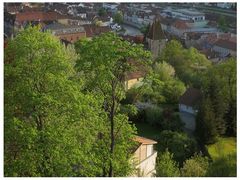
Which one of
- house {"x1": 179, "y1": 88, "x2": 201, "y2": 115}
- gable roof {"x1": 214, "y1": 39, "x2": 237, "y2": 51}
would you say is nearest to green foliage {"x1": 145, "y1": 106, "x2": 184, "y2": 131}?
house {"x1": 179, "y1": 88, "x2": 201, "y2": 115}

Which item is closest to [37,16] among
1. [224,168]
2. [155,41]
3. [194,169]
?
[155,41]

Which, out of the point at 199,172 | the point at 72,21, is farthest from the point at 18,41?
the point at 72,21

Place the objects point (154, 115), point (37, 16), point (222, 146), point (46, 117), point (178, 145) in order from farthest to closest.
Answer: point (37, 16) → point (154, 115) → point (222, 146) → point (178, 145) → point (46, 117)

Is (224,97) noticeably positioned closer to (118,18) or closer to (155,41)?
(155,41)

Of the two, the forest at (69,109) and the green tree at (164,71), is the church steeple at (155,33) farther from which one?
the forest at (69,109)

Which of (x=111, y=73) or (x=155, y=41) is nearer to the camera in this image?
(x=111, y=73)

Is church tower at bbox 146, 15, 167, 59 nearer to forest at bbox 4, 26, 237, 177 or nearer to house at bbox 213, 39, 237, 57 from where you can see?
house at bbox 213, 39, 237, 57

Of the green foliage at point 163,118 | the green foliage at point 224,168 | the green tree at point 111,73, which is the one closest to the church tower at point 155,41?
the green foliage at point 163,118
